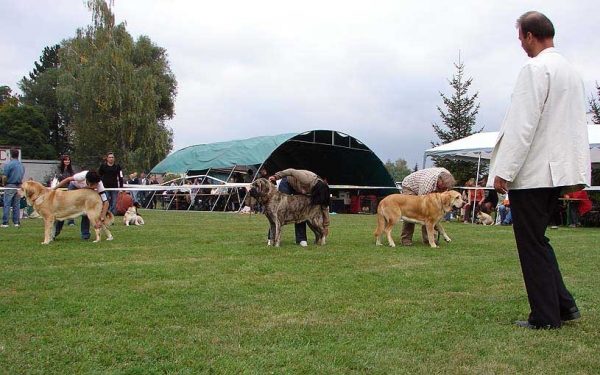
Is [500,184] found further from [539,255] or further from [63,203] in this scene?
[63,203]

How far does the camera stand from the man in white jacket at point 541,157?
344cm

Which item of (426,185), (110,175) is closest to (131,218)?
(110,175)

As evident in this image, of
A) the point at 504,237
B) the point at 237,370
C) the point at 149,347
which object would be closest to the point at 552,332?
the point at 237,370

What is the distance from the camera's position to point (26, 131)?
5925 centimetres

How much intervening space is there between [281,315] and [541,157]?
2.13 meters

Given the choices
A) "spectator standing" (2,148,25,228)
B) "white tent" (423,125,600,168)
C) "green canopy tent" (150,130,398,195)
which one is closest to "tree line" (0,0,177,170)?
"green canopy tent" (150,130,398,195)

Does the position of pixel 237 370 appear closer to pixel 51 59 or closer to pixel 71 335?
pixel 71 335

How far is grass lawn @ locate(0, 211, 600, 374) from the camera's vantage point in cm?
287

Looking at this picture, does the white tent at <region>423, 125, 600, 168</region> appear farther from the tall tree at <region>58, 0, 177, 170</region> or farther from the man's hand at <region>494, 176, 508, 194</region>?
the tall tree at <region>58, 0, 177, 170</region>

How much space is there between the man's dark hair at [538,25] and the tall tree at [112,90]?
3762cm

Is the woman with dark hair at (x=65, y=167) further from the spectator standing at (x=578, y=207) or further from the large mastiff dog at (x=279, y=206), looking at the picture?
the spectator standing at (x=578, y=207)

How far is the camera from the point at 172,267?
6160 millimetres

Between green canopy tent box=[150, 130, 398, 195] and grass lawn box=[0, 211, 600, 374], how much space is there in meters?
17.2

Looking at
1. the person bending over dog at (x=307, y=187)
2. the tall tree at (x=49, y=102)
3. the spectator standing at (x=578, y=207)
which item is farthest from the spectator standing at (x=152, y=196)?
the tall tree at (x=49, y=102)
